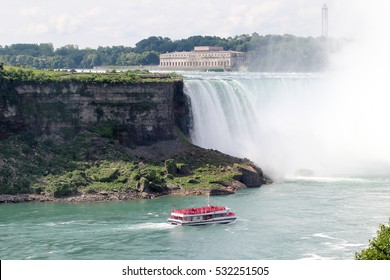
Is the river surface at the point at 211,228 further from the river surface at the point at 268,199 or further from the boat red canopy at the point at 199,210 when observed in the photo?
the boat red canopy at the point at 199,210

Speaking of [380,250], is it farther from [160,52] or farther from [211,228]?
[160,52]

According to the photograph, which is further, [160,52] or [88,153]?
[160,52]

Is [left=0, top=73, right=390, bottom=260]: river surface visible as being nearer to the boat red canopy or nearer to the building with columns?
the boat red canopy

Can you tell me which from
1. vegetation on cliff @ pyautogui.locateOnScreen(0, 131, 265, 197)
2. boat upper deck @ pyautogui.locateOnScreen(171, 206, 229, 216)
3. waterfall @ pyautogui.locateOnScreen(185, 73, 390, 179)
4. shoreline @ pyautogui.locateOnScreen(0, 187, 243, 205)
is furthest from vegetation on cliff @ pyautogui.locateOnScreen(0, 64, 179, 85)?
boat upper deck @ pyautogui.locateOnScreen(171, 206, 229, 216)

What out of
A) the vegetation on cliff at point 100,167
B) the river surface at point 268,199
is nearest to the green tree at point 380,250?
the river surface at point 268,199

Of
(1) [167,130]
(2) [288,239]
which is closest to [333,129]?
(1) [167,130]

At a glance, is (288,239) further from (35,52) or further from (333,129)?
(35,52)

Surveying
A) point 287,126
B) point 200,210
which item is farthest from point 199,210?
point 287,126
